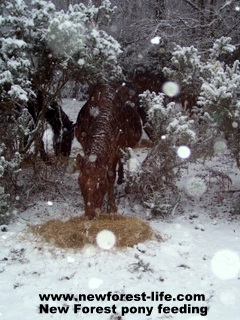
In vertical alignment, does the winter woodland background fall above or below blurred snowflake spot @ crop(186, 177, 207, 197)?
above

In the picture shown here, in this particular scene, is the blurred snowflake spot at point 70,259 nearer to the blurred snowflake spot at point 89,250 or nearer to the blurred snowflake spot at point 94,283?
the blurred snowflake spot at point 89,250

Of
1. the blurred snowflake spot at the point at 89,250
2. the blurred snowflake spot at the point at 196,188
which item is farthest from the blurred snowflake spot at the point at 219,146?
the blurred snowflake spot at the point at 89,250

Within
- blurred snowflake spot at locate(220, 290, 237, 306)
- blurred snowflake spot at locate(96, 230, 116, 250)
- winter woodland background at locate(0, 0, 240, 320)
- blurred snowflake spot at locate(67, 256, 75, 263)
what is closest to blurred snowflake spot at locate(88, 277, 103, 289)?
blurred snowflake spot at locate(67, 256, 75, 263)

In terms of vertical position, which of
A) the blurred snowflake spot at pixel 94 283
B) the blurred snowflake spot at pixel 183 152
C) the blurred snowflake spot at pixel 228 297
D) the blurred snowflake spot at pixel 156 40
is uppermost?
the blurred snowflake spot at pixel 156 40

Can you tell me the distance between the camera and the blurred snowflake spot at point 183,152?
6852 millimetres

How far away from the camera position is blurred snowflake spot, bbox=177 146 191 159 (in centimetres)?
685

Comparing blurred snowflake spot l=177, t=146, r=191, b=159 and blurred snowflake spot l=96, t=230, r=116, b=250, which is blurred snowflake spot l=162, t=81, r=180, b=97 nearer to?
blurred snowflake spot l=177, t=146, r=191, b=159

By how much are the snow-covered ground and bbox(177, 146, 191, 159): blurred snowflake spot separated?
1066 mm

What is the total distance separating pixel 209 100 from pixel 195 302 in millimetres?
3360

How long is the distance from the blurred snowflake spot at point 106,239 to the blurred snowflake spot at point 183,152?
6.91ft

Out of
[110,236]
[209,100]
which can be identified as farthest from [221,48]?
[110,236]

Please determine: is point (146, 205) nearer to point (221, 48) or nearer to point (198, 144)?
point (198, 144)

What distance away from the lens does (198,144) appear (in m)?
7.11

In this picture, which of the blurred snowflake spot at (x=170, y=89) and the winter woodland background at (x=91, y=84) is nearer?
the winter woodland background at (x=91, y=84)
